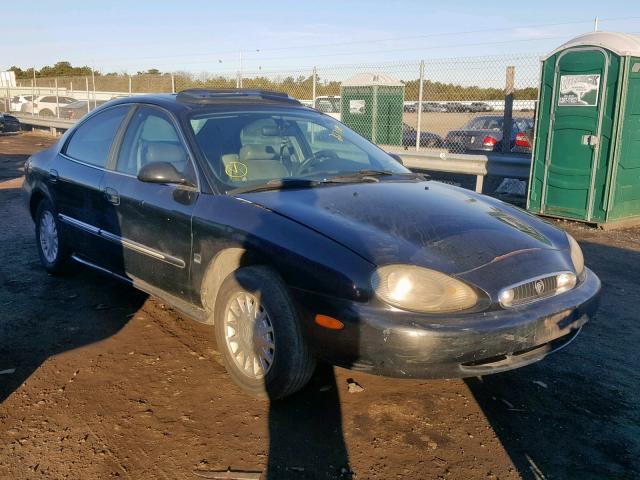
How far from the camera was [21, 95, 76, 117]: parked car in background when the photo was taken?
1053 inches

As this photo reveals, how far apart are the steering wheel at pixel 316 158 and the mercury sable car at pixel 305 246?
0.06 ft

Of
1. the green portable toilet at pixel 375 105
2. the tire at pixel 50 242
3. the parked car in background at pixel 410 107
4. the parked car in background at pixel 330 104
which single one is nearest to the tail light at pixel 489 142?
the green portable toilet at pixel 375 105

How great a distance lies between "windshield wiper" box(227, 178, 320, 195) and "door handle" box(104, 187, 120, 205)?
3.62 feet

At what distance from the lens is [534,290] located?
3.05 metres

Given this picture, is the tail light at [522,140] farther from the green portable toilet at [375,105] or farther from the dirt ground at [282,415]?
the dirt ground at [282,415]

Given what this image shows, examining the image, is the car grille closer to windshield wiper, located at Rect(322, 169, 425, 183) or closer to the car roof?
windshield wiper, located at Rect(322, 169, 425, 183)

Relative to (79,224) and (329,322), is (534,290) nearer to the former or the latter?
(329,322)

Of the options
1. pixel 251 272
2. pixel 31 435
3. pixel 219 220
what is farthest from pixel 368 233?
pixel 31 435

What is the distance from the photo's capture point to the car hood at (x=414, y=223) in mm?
2973

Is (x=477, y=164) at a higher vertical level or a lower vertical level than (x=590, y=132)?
lower

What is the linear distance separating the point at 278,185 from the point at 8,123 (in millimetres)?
27344

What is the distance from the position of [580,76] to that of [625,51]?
1.99 ft

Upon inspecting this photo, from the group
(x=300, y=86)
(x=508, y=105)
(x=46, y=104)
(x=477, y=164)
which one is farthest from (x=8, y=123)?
(x=477, y=164)

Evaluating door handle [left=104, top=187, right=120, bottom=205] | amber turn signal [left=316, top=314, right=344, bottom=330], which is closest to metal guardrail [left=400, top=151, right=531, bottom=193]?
door handle [left=104, top=187, right=120, bottom=205]
